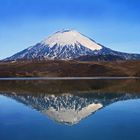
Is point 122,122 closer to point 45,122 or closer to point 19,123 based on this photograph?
point 45,122

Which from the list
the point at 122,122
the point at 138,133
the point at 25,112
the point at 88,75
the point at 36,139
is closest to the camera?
the point at 36,139

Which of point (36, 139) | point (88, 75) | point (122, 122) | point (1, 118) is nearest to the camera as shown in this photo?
point (36, 139)

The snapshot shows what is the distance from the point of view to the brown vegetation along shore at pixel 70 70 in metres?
140

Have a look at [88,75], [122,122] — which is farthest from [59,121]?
[88,75]

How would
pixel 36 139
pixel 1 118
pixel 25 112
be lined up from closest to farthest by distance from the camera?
pixel 36 139
pixel 1 118
pixel 25 112

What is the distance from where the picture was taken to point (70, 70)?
145 meters

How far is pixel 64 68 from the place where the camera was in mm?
147500

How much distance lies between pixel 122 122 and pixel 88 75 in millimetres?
115538

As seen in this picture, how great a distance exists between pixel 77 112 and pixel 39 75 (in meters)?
113

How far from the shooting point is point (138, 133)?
2088cm

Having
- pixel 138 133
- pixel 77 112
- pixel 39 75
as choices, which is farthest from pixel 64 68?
pixel 138 133

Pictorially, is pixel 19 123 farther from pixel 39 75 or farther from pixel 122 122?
pixel 39 75

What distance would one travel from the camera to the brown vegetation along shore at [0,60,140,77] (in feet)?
459

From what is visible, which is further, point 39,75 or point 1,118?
point 39,75
